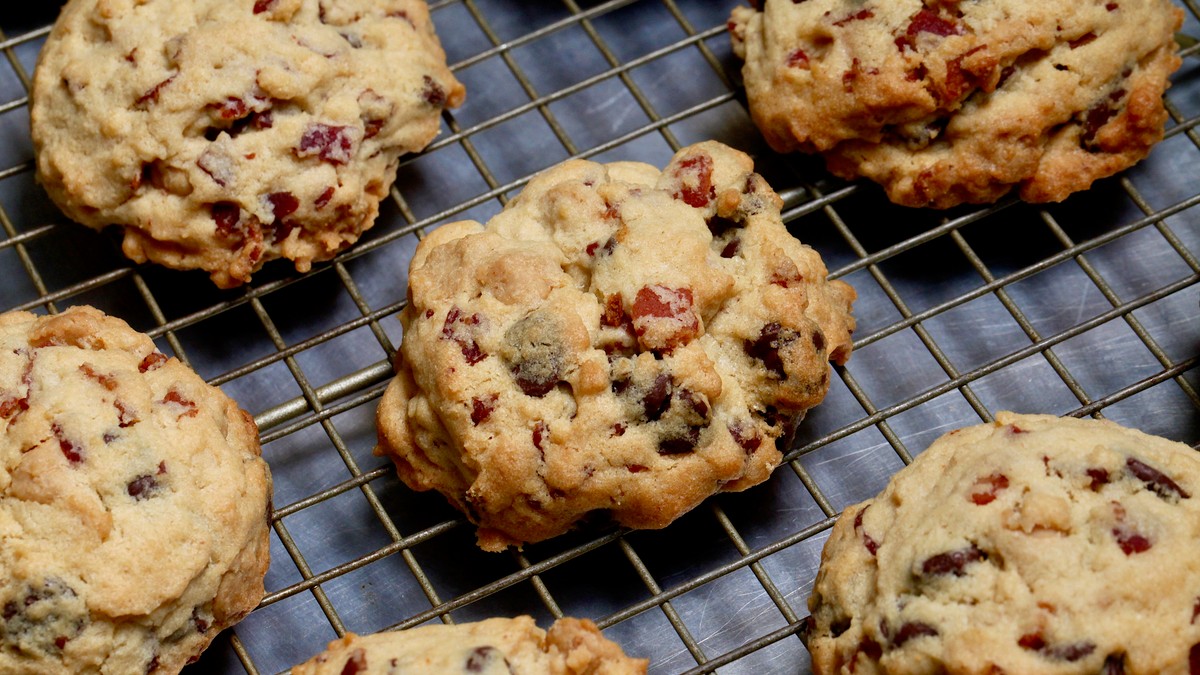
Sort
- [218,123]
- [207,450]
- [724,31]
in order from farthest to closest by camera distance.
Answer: [724,31] → [218,123] → [207,450]

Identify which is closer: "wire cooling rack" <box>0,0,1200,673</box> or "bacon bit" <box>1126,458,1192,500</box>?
"bacon bit" <box>1126,458,1192,500</box>

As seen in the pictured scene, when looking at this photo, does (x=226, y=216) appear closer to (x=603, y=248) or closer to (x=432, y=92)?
(x=432, y=92)

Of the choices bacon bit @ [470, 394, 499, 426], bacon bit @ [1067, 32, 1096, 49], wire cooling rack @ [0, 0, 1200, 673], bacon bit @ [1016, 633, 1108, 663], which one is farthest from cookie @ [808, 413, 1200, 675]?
bacon bit @ [1067, 32, 1096, 49]

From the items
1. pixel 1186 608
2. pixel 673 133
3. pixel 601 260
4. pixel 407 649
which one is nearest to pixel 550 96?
pixel 673 133

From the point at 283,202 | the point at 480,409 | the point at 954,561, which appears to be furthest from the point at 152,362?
the point at 954,561

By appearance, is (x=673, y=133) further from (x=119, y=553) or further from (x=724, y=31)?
(x=119, y=553)

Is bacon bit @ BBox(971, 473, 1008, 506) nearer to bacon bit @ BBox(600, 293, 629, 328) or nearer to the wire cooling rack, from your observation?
the wire cooling rack
